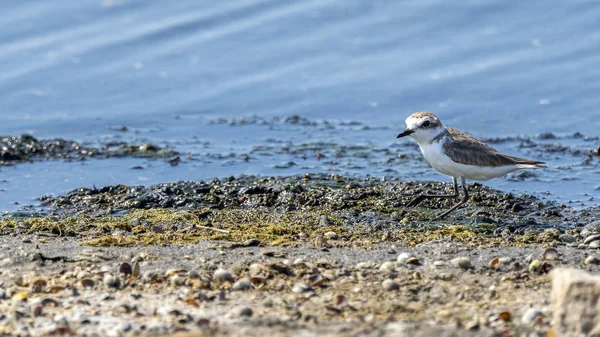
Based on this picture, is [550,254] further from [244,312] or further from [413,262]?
[244,312]

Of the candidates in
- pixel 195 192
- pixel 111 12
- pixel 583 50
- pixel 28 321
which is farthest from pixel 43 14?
pixel 28 321

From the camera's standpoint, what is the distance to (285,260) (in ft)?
22.7

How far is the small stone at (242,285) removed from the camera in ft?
20.5

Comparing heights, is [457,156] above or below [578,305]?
above

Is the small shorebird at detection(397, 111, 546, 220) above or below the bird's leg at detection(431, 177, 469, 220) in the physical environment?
above

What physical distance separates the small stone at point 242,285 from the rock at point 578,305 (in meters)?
2.08

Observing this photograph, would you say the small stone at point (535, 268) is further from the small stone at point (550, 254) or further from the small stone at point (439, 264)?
the small stone at point (439, 264)

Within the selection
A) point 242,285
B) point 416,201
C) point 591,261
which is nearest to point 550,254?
point 591,261

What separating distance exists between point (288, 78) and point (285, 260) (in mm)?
7934

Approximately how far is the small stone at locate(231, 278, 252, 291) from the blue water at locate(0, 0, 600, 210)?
16.7ft

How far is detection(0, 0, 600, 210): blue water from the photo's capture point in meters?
12.2

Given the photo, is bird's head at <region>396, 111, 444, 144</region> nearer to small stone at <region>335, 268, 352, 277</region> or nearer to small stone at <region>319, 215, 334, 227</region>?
small stone at <region>319, 215, 334, 227</region>

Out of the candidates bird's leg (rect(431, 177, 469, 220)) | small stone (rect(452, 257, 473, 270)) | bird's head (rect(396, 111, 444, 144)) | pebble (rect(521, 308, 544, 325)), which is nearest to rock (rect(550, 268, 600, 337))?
pebble (rect(521, 308, 544, 325))

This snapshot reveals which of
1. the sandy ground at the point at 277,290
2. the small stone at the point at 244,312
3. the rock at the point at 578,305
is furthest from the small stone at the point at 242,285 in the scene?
the rock at the point at 578,305
